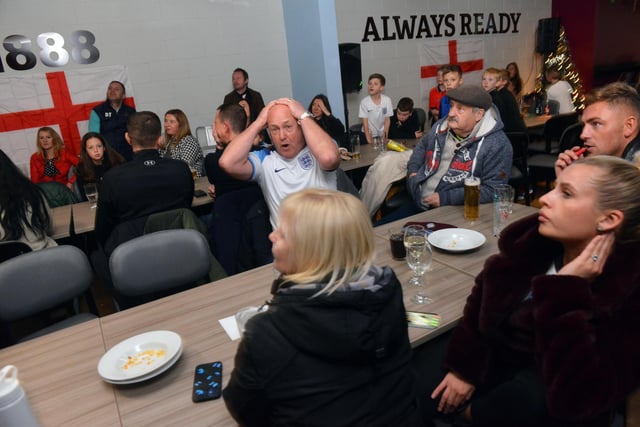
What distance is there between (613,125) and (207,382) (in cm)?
208

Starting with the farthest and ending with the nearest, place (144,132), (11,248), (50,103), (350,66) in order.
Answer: (350,66)
(50,103)
(144,132)
(11,248)

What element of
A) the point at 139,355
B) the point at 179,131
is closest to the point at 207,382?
the point at 139,355

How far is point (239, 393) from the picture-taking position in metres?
1.06

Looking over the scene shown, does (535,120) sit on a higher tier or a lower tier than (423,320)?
higher

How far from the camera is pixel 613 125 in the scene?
6.71ft

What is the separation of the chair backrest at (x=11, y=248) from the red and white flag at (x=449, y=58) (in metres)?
6.38

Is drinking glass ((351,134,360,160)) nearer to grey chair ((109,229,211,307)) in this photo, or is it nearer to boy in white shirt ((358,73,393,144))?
boy in white shirt ((358,73,393,144))

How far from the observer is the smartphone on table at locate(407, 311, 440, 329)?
1.47m

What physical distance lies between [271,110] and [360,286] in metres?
1.67

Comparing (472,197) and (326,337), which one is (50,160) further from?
(326,337)

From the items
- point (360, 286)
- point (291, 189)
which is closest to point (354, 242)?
point (360, 286)

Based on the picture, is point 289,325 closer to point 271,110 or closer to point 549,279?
point 549,279

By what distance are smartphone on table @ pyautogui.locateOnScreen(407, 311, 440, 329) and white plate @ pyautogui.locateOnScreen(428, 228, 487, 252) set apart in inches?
19.2

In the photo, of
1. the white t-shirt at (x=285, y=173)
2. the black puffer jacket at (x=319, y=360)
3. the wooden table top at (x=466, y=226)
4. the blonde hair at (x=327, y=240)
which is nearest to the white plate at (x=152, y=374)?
the black puffer jacket at (x=319, y=360)
